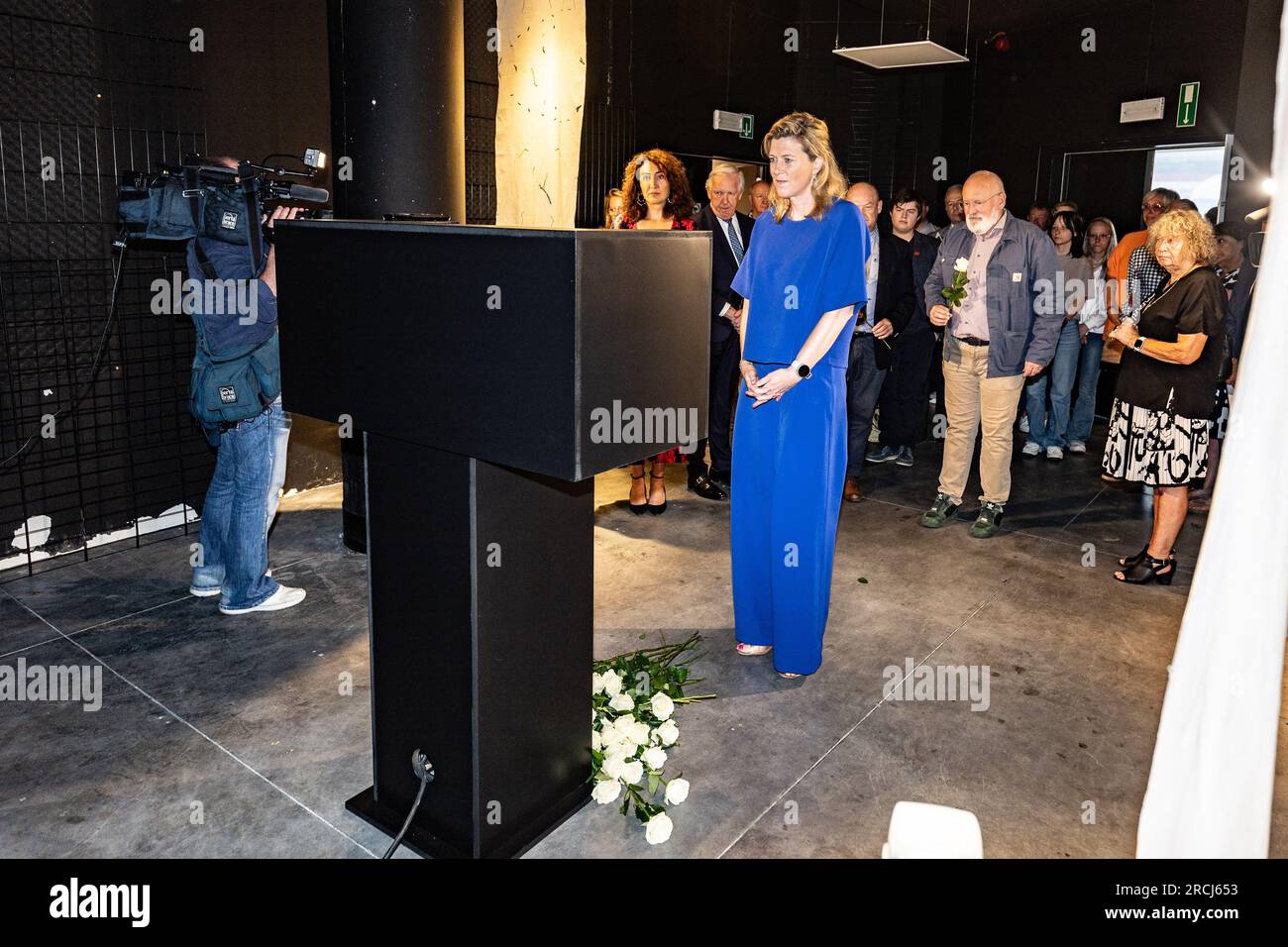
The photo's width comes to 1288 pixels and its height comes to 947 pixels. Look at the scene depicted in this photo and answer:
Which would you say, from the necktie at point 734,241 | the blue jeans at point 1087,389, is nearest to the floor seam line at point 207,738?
the necktie at point 734,241

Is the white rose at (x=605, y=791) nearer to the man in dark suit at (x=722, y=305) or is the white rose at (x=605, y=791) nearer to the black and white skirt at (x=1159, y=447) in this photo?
the man in dark suit at (x=722, y=305)

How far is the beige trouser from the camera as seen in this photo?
15.8 feet

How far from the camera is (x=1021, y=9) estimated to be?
27.7 ft

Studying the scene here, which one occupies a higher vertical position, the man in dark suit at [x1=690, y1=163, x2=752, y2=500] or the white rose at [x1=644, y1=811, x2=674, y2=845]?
the man in dark suit at [x1=690, y1=163, x2=752, y2=500]

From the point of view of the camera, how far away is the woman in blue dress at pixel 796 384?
302 cm

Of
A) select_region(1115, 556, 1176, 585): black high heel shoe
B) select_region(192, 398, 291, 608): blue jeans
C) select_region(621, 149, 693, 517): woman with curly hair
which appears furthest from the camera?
select_region(621, 149, 693, 517): woman with curly hair

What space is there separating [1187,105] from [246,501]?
7772 millimetres

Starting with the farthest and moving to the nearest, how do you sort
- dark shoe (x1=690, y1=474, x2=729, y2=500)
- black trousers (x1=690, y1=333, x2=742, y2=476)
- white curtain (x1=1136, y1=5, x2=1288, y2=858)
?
dark shoe (x1=690, y1=474, x2=729, y2=500) → black trousers (x1=690, y1=333, x2=742, y2=476) → white curtain (x1=1136, y1=5, x2=1288, y2=858)

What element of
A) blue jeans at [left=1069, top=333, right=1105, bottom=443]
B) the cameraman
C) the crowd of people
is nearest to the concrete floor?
the cameraman

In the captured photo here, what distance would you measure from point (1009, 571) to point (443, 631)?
311 cm

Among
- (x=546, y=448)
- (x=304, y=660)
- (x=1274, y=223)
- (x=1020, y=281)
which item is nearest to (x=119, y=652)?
(x=304, y=660)

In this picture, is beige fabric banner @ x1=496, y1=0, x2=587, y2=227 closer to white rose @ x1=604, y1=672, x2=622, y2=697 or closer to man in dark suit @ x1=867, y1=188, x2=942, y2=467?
man in dark suit @ x1=867, y1=188, x2=942, y2=467

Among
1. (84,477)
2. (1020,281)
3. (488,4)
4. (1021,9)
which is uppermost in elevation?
(1021,9)
